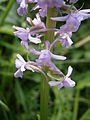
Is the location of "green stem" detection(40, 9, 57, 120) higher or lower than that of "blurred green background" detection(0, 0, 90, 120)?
higher

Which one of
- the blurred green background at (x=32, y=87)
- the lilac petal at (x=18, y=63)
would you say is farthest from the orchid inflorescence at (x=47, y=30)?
the blurred green background at (x=32, y=87)

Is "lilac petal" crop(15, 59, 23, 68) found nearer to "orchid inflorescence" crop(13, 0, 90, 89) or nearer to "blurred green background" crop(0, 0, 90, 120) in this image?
"orchid inflorescence" crop(13, 0, 90, 89)

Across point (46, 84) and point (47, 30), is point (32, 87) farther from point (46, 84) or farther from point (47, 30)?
point (47, 30)

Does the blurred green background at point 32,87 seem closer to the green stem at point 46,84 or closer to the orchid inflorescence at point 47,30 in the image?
the green stem at point 46,84

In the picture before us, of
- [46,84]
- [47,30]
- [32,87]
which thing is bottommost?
[32,87]

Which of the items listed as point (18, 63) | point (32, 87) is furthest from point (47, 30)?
point (32, 87)

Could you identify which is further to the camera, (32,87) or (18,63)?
(32,87)

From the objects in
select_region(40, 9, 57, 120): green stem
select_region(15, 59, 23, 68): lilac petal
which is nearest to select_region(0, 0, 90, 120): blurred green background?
select_region(40, 9, 57, 120): green stem

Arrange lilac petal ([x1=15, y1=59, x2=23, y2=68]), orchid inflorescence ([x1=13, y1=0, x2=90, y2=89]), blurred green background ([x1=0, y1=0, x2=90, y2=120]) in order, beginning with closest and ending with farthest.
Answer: orchid inflorescence ([x1=13, y1=0, x2=90, y2=89]), lilac petal ([x1=15, y1=59, x2=23, y2=68]), blurred green background ([x1=0, y1=0, x2=90, y2=120])

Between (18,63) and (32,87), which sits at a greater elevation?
(18,63)

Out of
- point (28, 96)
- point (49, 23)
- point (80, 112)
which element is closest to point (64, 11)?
point (49, 23)

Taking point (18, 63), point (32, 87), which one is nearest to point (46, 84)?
point (18, 63)
